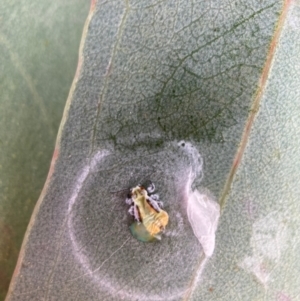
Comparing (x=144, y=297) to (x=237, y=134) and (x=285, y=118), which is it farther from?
(x=285, y=118)

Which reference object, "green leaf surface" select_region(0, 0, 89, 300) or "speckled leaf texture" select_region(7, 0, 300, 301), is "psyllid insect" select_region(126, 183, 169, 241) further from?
"green leaf surface" select_region(0, 0, 89, 300)

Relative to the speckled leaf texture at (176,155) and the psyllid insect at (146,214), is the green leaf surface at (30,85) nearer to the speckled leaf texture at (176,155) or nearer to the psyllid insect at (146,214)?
the speckled leaf texture at (176,155)

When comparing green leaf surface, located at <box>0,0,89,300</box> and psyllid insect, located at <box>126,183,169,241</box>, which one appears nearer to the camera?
green leaf surface, located at <box>0,0,89,300</box>

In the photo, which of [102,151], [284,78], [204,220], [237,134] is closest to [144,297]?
[204,220]

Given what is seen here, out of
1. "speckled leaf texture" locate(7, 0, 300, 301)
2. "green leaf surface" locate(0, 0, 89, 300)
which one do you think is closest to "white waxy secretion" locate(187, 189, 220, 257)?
"speckled leaf texture" locate(7, 0, 300, 301)

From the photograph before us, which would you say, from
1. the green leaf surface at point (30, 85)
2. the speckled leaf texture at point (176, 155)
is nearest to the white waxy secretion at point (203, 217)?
the speckled leaf texture at point (176, 155)

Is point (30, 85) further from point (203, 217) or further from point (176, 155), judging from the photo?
point (203, 217)
